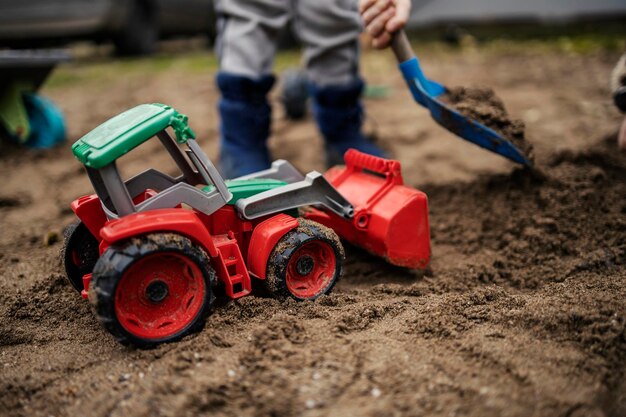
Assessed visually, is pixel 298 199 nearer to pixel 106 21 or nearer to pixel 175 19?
pixel 106 21

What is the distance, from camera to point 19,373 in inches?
60.6

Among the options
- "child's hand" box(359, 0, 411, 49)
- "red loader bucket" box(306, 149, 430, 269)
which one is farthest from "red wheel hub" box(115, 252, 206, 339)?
"child's hand" box(359, 0, 411, 49)

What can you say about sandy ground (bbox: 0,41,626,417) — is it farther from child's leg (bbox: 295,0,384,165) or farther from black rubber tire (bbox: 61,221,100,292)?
child's leg (bbox: 295,0,384,165)

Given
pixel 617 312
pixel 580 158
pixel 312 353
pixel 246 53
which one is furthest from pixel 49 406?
pixel 580 158

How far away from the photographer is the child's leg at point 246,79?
2.67 metres

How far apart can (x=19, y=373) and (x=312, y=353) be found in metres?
0.75

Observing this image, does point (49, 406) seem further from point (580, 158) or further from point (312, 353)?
point (580, 158)

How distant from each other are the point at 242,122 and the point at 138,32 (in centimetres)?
495

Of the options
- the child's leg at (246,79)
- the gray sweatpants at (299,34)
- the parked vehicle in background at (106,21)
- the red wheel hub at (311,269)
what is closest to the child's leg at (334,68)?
the gray sweatpants at (299,34)

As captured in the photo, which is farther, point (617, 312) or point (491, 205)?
point (491, 205)

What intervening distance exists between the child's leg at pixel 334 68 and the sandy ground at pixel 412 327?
0.41m

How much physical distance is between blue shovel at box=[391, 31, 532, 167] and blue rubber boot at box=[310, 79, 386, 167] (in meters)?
0.59

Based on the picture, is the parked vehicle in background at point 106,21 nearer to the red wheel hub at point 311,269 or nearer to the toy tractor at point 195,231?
the toy tractor at point 195,231

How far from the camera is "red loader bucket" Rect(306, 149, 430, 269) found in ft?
6.38
